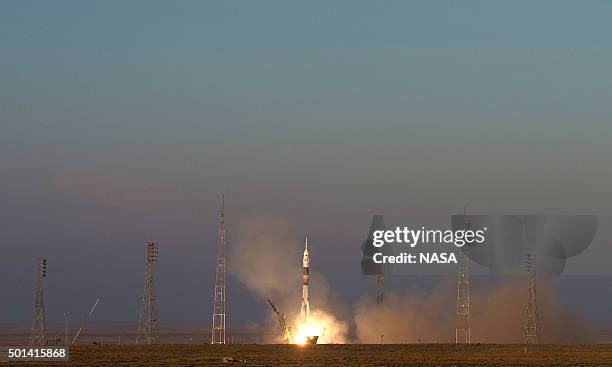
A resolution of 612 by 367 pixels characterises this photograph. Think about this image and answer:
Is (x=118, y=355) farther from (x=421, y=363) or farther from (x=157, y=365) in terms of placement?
(x=421, y=363)

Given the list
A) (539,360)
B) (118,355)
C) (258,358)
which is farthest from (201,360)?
(539,360)

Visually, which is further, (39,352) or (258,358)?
(258,358)

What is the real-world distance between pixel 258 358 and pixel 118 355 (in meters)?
21.0

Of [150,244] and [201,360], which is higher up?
[150,244]

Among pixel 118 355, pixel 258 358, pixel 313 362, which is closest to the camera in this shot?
pixel 313 362

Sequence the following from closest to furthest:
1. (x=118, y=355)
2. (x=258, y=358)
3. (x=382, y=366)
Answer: (x=382, y=366)
(x=258, y=358)
(x=118, y=355)

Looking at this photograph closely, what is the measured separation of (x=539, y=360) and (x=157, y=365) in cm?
4871

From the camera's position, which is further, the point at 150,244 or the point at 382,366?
the point at 150,244

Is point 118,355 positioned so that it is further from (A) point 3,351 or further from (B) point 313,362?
(B) point 313,362

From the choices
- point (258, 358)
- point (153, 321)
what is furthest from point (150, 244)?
point (258, 358)

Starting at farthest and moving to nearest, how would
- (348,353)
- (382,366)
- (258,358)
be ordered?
(348,353)
(258,358)
(382,366)

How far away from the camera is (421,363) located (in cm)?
13262

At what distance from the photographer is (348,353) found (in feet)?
538

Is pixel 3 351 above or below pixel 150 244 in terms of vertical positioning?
below
